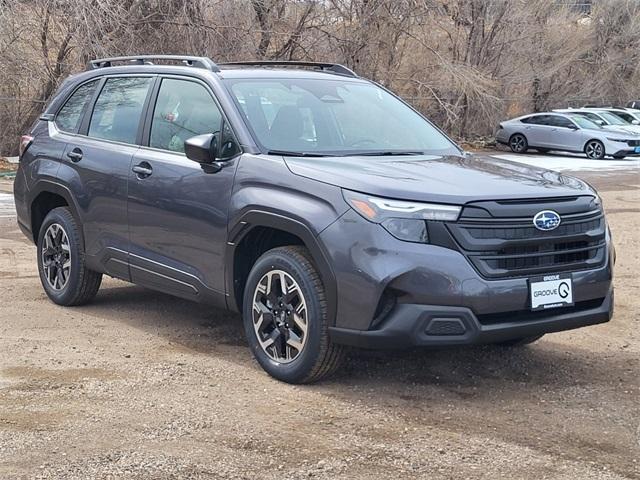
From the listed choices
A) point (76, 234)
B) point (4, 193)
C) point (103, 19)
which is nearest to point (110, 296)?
point (76, 234)

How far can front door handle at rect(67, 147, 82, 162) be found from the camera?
7171 mm

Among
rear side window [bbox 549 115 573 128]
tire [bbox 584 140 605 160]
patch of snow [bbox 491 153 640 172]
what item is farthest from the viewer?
rear side window [bbox 549 115 573 128]

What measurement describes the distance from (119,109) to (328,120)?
176cm

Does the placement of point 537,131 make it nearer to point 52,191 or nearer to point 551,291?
point 52,191

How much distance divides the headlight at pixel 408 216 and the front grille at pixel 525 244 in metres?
0.08

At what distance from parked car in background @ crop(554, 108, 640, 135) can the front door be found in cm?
2365

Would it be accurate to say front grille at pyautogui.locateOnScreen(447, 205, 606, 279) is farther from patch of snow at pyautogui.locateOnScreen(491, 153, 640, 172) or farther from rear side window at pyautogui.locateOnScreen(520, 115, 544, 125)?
rear side window at pyautogui.locateOnScreen(520, 115, 544, 125)

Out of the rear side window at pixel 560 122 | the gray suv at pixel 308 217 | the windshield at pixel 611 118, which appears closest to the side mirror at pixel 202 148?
the gray suv at pixel 308 217

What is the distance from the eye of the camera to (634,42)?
128 feet

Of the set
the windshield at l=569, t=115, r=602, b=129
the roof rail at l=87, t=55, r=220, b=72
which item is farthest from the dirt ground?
the windshield at l=569, t=115, r=602, b=129

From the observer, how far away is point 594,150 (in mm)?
27656

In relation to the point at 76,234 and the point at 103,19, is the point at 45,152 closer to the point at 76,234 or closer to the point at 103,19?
the point at 76,234

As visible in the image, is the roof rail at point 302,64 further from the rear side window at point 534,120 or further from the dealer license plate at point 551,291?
the rear side window at point 534,120

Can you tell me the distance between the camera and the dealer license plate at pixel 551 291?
5141 mm
